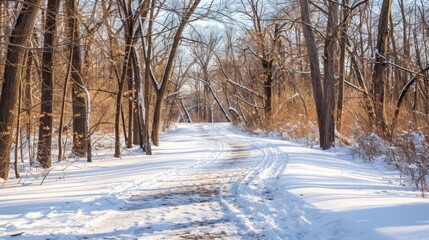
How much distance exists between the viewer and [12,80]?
29.5ft

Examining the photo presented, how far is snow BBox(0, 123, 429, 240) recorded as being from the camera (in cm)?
485

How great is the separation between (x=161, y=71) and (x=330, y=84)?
18.1m

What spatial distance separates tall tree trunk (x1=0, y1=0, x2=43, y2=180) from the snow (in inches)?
31.5

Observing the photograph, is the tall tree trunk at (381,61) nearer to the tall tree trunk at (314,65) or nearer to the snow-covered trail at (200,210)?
the tall tree trunk at (314,65)

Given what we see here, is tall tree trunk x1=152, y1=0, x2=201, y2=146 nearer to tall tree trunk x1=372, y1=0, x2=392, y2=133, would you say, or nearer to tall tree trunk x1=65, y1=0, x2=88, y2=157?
tall tree trunk x1=65, y1=0, x2=88, y2=157

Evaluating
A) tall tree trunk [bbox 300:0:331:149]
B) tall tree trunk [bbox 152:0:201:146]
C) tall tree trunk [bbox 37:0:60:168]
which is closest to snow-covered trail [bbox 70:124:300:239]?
tall tree trunk [bbox 37:0:60:168]

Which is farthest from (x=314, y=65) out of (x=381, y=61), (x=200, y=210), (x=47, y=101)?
(x=200, y=210)

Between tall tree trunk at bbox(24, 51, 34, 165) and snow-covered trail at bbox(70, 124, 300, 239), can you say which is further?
tall tree trunk at bbox(24, 51, 34, 165)

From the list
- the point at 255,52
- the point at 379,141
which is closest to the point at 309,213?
the point at 379,141

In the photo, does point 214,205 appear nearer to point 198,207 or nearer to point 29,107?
point 198,207

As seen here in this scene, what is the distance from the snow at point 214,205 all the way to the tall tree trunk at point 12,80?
31.5 inches

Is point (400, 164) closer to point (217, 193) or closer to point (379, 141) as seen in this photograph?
point (379, 141)

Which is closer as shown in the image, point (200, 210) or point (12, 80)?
point (200, 210)

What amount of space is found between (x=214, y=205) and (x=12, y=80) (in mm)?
5549
